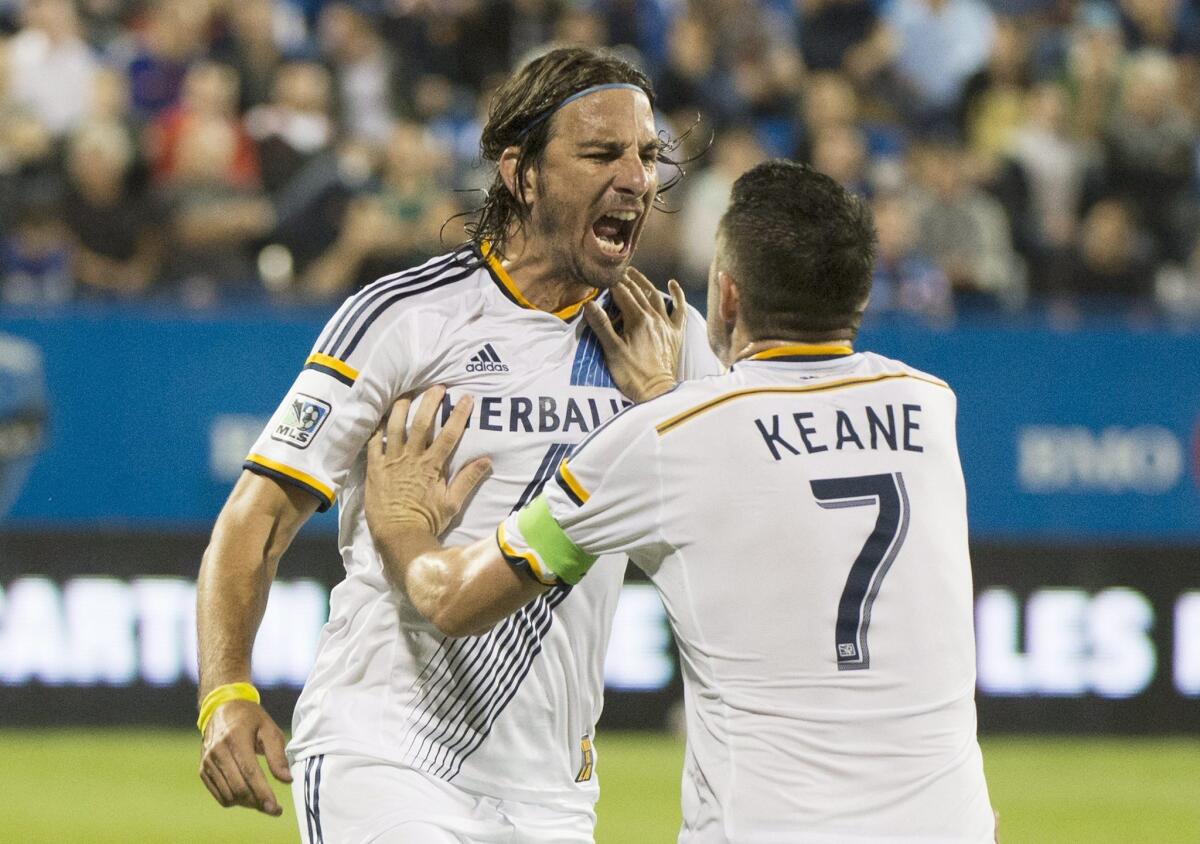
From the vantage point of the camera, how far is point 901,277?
33.1ft

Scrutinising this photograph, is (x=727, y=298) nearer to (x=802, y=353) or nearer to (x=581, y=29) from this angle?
(x=802, y=353)

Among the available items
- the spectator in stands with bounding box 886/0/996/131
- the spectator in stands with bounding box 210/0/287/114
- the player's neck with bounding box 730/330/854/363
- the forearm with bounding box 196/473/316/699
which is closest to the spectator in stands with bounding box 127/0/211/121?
the spectator in stands with bounding box 210/0/287/114

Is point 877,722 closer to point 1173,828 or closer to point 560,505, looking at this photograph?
point 560,505

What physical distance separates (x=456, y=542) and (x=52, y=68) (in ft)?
25.9

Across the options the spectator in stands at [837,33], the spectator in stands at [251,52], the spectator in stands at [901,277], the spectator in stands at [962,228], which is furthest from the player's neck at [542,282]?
the spectator in stands at [837,33]

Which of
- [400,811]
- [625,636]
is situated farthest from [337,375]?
[625,636]

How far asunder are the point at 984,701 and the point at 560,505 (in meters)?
6.30

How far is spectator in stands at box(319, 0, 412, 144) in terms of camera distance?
11273 mm

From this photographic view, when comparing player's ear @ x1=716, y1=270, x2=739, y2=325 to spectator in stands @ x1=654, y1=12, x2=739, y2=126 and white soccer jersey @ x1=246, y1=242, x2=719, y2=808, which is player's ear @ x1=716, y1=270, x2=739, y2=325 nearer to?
white soccer jersey @ x1=246, y1=242, x2=719, y2=808

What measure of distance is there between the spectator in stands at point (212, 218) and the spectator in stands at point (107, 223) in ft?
0.41

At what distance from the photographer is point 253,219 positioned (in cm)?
989

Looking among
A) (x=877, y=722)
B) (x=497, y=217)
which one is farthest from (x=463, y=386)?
(x=877, y=722)

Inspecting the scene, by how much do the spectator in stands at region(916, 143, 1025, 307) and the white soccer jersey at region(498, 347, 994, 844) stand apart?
7205 millimetres

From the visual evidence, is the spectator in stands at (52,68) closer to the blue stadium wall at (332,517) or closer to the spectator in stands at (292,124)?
the spectator in stands at (292,124)
